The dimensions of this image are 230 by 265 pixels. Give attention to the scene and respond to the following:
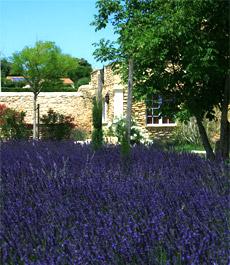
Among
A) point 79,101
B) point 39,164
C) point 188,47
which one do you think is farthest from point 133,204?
point 79,101

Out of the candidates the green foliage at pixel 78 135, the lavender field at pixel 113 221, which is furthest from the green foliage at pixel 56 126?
the lavender field at pixel 113 221

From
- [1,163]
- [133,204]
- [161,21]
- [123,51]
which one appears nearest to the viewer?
[133,204]

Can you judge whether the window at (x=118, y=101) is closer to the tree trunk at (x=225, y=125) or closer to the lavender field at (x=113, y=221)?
the tree trunk at (x=225, y=125)

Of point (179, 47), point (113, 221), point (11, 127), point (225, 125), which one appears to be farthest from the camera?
point (11, 127)

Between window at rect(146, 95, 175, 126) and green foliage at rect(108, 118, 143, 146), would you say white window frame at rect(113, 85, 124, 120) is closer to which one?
window at rect(146, 95, 175, 126)

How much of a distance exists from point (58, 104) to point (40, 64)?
435 cm

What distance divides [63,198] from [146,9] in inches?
198

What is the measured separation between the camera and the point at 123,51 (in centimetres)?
804

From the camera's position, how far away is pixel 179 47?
7.74 metres

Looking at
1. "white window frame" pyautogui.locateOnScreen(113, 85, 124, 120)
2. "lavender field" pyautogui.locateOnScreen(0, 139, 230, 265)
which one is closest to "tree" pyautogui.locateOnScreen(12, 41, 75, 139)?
"white window frame" pyautogui.locateOnScreen(113, 85, 124, 120)

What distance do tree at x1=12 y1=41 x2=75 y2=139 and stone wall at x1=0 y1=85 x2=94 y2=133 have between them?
326cm

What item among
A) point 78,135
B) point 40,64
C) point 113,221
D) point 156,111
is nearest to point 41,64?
point 40,64

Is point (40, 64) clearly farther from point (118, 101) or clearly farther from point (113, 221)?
point (113, 221)

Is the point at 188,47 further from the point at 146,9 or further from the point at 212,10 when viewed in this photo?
the point at 146,9
